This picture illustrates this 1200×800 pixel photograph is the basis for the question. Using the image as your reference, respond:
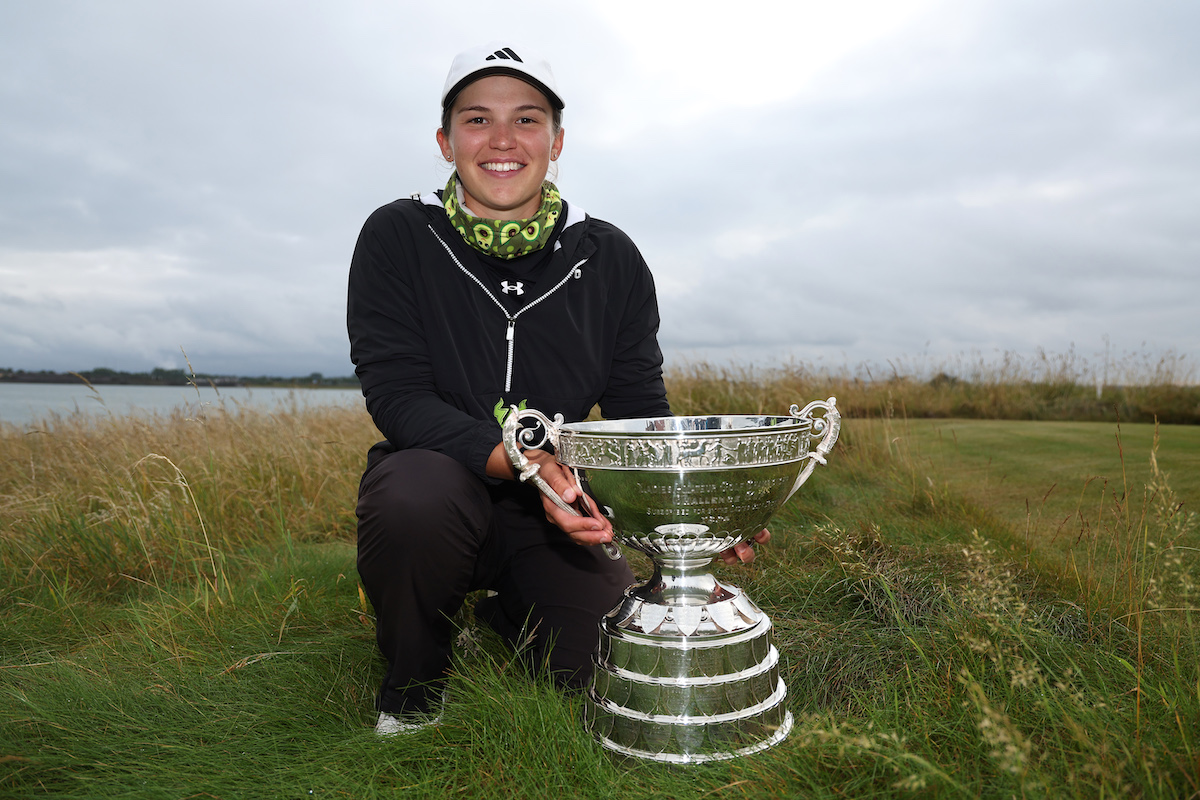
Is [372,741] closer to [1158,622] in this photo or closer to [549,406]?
[549,406]

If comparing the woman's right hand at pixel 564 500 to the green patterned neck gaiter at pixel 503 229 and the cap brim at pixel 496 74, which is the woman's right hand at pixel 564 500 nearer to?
the green patterned neck gaiter at pixel 503 229

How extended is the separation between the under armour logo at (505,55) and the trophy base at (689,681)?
1.49 meters

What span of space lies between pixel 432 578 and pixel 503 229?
3.34 ft

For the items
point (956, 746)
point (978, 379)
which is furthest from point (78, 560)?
point (978, 379)

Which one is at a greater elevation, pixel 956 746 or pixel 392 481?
pixel 392 481

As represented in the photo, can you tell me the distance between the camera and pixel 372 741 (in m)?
1.56

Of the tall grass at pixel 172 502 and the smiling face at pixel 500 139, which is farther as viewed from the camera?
the tall grass at pixel 172 502

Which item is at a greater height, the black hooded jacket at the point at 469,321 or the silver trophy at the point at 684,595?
the black hooded jacket at the point at 469,321

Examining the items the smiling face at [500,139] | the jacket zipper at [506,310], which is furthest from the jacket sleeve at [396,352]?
the smiling face at [500,139]

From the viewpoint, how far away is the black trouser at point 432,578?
169 centimetres

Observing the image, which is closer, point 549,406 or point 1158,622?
point 1158,622

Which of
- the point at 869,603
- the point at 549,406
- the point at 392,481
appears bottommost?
the point at 869,603

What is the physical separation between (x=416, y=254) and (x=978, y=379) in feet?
27.2

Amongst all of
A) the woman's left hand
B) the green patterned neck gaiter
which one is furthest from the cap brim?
the woman's left hand
